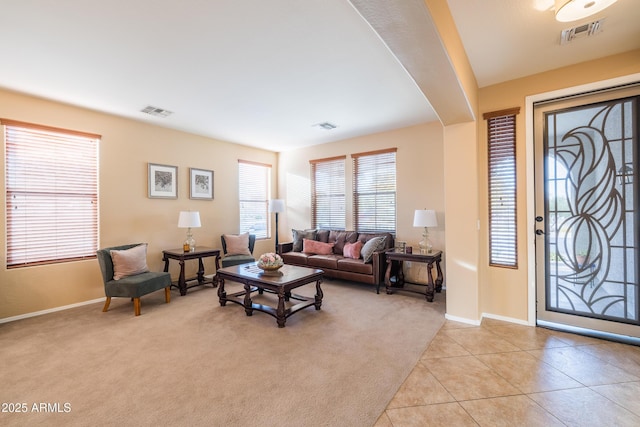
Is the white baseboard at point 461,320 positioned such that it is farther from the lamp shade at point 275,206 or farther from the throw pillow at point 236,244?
the lamp shade at point 275,206

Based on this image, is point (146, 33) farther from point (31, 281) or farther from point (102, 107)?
point (31, 281)

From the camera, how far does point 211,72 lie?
115 inches

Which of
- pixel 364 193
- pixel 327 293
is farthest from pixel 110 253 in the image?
pixel 364 193

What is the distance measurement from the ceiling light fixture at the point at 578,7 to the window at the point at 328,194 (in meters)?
3.97

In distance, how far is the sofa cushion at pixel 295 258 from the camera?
16.7 ft

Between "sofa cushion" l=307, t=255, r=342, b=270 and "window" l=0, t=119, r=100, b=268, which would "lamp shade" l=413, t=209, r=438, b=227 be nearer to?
"sofa cushion" l=307, t=255, r=342, b=270

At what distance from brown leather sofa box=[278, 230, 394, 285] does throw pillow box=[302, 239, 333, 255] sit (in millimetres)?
76

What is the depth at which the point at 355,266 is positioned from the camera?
446 cm

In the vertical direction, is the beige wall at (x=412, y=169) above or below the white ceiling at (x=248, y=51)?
below

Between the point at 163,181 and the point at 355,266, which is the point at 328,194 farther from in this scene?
the point at 163,181

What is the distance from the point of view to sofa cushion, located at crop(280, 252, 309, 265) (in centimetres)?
509

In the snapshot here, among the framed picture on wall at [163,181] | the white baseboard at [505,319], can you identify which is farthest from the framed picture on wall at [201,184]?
the white baseboard at [505,319]

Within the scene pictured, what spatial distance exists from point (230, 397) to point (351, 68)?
3044 millimetres

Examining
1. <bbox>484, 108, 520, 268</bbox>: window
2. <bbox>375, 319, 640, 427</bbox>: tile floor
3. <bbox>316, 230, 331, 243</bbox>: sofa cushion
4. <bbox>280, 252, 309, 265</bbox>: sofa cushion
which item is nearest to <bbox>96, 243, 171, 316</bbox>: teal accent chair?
<bbox>280, 252, 309, 265</bbox>: sofa cushion
